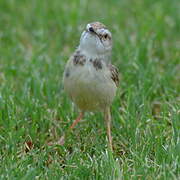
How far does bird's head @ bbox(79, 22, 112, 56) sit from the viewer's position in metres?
4.72

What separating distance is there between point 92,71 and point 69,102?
3.03ft

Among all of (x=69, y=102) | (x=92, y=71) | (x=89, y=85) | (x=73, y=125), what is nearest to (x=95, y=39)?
(x=92, y=71)

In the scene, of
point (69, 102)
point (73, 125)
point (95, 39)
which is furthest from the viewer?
point (69, 102)

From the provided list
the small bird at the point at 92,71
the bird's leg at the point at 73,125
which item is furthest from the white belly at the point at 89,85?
the bird's leg at the point at 73,125

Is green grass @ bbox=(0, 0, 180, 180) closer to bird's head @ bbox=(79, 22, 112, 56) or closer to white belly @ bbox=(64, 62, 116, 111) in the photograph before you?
white belly @ bbox=(64, 62, 116, 111)

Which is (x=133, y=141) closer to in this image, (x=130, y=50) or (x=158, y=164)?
(x=158, y=164)

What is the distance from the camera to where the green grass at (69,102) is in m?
4.23

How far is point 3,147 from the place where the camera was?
15.2ft

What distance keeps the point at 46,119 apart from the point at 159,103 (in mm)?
1275

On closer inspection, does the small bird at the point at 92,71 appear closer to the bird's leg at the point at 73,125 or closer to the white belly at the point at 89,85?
the white belly at the point at 89,85

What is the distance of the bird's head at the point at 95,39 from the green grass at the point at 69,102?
741 millimetres

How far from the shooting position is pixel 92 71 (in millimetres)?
4770

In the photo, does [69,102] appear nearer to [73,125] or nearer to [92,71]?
[73,125]

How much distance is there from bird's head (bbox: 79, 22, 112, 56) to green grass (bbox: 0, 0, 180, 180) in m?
0.74
